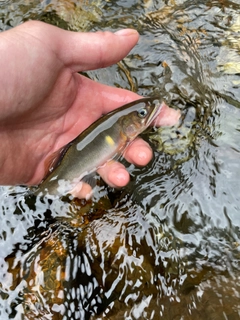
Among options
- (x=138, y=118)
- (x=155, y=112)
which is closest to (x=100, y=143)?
(x=138, y=118)

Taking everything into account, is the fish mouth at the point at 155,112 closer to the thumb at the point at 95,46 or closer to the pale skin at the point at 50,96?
the pale skin at the point at 50,96

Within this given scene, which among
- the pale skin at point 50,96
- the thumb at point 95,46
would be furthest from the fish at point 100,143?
the thumb at point 95,46

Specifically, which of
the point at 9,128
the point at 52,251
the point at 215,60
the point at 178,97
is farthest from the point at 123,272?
the point at 215,60

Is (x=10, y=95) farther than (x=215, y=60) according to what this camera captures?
No

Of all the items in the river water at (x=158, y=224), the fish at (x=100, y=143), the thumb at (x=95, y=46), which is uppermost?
the thumb at (x=95, y=46)

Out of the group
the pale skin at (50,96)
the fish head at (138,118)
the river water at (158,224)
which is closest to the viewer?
the pale skin at (50,96)

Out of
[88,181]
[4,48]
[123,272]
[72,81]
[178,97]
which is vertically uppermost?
[4,48]

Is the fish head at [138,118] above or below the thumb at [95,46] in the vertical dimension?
below

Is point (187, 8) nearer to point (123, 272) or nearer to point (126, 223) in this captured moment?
point (126, 223)
